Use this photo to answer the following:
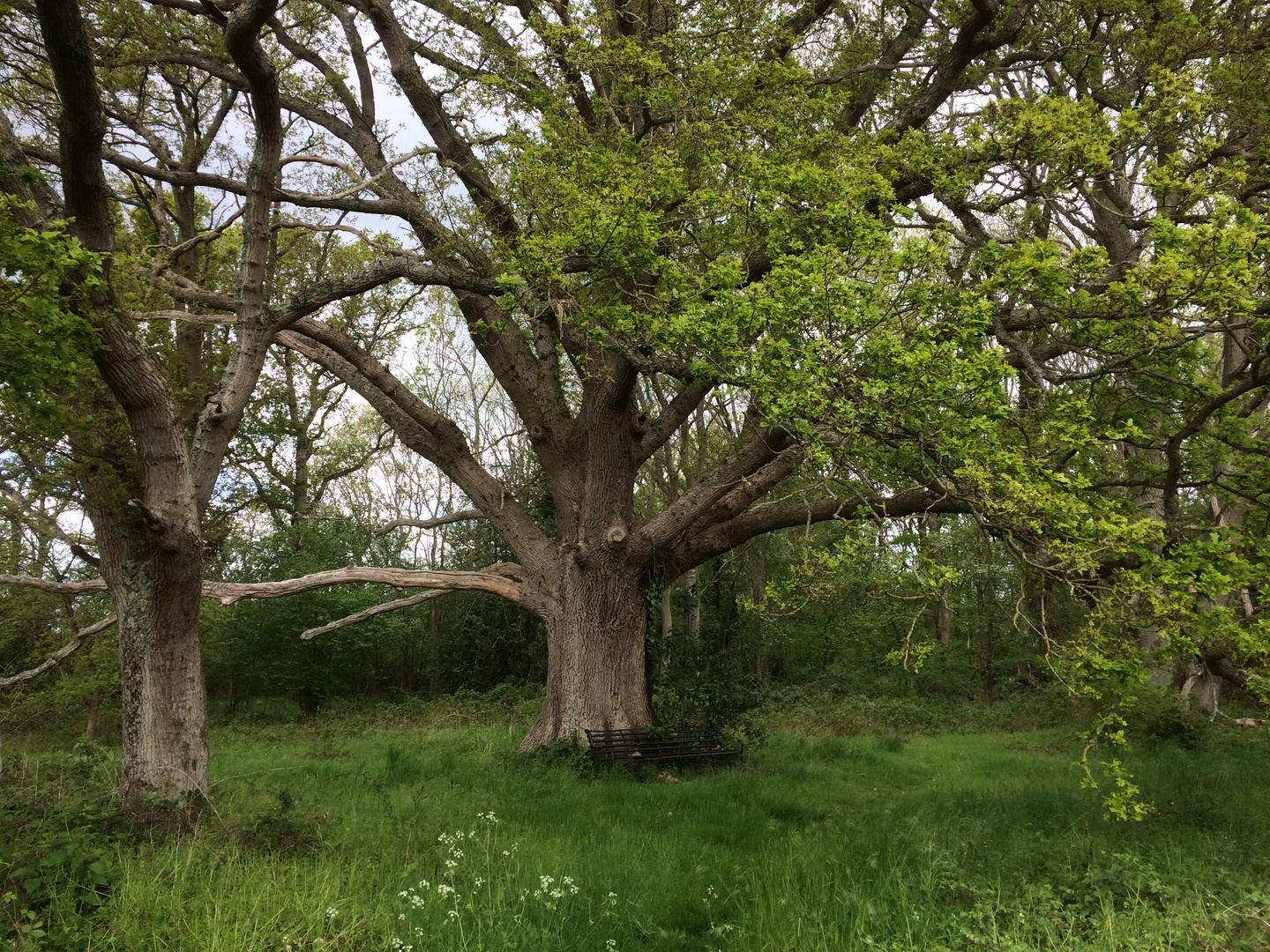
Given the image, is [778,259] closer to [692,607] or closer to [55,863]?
[55,863]

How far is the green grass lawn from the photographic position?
430 centimetres

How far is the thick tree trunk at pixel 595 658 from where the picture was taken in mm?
10516

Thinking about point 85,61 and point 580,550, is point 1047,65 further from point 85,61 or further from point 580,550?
point 85,61

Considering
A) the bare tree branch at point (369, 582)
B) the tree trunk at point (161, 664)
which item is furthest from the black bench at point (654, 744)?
the tree trunk at point (161, 664)

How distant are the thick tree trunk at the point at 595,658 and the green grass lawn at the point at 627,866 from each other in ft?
3.95

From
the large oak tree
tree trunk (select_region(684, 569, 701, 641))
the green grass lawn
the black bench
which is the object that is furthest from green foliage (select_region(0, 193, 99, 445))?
tree trunk (select_region(684, 569, 701, 641))

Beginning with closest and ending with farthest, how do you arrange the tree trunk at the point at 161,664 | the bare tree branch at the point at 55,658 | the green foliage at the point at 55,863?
the green foliage at the point at 55,863
the tree trunk at the point at 161,664
the bare tree branch at the point at 55,658

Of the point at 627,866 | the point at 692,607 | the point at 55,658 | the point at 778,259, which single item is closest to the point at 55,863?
the point at 627,866

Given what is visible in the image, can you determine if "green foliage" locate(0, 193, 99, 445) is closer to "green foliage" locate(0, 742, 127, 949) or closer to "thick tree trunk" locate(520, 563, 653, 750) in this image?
"green foliage" locate(0, 742, 127, 949)

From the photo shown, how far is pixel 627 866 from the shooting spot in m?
5.69

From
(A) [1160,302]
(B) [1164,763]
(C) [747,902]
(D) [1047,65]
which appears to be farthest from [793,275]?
(B) [1164,763]

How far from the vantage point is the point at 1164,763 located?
34.8 ft

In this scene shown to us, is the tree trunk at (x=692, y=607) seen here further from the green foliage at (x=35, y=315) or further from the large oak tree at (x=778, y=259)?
the green foliage at (x=35, y=315)

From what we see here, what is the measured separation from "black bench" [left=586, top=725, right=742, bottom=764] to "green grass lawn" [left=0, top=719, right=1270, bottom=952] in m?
0.33
